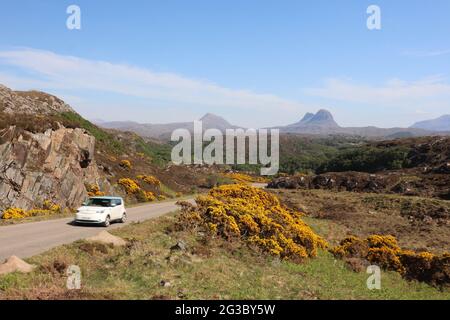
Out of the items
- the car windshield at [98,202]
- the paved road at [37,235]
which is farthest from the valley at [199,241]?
the car windshield at [98,202]

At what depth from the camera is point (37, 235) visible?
18.6m

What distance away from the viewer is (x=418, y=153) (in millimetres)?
85062

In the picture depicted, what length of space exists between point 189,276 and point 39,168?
Result: 21926mm

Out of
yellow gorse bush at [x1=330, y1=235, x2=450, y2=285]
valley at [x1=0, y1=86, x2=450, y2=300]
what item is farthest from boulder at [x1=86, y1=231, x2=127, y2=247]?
yellow gorse bush at [x1=330, y1=235, x2=450, y2=285]

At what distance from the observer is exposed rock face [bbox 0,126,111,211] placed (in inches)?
1123

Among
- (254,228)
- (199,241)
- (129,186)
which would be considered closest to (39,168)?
(129,186)

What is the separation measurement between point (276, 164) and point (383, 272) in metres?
135

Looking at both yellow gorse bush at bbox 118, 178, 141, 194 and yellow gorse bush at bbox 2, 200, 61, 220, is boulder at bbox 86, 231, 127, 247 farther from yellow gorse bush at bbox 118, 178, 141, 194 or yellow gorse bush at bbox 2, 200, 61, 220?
yellow gorse bush at bbox 118, 178, 141, 194

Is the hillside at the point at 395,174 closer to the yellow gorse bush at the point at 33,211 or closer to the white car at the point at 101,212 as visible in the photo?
the yellow gorse bush at the point at 33,211

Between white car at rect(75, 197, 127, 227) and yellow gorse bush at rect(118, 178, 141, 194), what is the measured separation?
24.0 meters

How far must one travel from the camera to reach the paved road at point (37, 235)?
15.4 metres

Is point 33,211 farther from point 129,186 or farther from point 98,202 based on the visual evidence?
point 129,186

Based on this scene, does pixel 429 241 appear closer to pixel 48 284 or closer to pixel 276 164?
pixel 48 284
